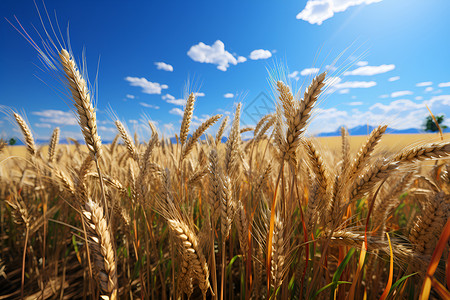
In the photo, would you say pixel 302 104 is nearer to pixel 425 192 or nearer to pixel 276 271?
pixel 276 271

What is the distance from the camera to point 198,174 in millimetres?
1799

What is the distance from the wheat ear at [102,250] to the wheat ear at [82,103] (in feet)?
1.02

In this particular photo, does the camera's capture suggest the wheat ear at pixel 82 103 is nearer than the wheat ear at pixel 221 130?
Yes

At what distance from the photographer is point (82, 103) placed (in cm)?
104

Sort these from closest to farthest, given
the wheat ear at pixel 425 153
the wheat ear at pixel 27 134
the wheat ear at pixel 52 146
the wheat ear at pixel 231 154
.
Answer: the wheat ear at pixel 425 153, the wheat ear at pixel 231 154, the wheat ear at pixel 27 134, the wheat ear at pixel 52 146

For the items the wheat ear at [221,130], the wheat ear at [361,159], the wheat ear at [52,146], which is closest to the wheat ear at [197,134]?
the wheat ear at [221,130]

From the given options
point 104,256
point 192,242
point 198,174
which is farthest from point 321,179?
point 104,256

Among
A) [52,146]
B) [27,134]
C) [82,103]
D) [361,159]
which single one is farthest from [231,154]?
[52,146]

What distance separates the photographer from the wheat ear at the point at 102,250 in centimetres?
81

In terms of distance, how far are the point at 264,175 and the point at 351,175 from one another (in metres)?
0.74

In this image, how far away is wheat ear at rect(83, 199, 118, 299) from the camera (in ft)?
2.67

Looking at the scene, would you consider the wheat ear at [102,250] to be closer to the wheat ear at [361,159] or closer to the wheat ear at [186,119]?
the wheat ear at [186,119]

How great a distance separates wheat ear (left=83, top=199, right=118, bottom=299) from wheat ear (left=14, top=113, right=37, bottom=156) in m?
1.83

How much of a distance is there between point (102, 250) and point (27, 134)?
2.16 metres
